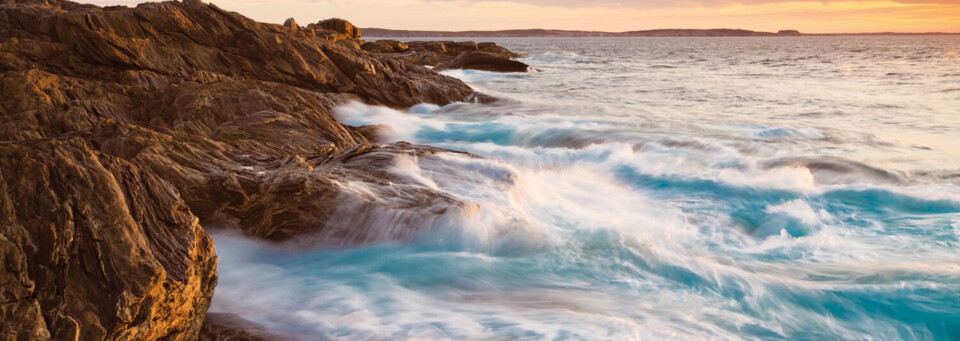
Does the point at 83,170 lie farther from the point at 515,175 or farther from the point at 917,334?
the point at 917,334

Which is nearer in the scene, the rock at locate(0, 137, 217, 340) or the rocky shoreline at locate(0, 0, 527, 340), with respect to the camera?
the rock at locate(0, 137, 217, 340)

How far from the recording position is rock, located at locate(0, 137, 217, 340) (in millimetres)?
3248

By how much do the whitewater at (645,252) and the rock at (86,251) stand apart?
1160 mm

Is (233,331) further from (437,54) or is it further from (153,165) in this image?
(437,54)

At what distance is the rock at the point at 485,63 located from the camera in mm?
34844

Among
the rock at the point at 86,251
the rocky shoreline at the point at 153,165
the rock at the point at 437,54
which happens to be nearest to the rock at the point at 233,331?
the rocky shoreline at the point at 153,165

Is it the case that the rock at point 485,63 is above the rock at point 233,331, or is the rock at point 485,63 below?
above

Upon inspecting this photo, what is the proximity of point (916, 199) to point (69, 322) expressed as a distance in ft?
32.6

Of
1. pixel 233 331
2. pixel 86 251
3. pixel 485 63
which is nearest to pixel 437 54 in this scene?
pixel 485 63

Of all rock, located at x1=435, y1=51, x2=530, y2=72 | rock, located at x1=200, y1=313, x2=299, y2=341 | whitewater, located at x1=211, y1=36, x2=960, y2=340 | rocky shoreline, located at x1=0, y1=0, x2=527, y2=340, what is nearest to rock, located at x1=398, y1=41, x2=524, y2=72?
rock, located at x1=435, y1=51, x2=530, y2=72

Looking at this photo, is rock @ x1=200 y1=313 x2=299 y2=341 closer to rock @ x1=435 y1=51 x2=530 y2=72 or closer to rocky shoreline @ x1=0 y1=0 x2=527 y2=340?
rocky shoreline @ x1=0 y1=0 x2=527 y2=340

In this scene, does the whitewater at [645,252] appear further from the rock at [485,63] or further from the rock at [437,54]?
the rock at [437,54]

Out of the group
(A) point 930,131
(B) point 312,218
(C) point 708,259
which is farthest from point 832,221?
(A) point 930,131

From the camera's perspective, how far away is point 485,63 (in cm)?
3531
